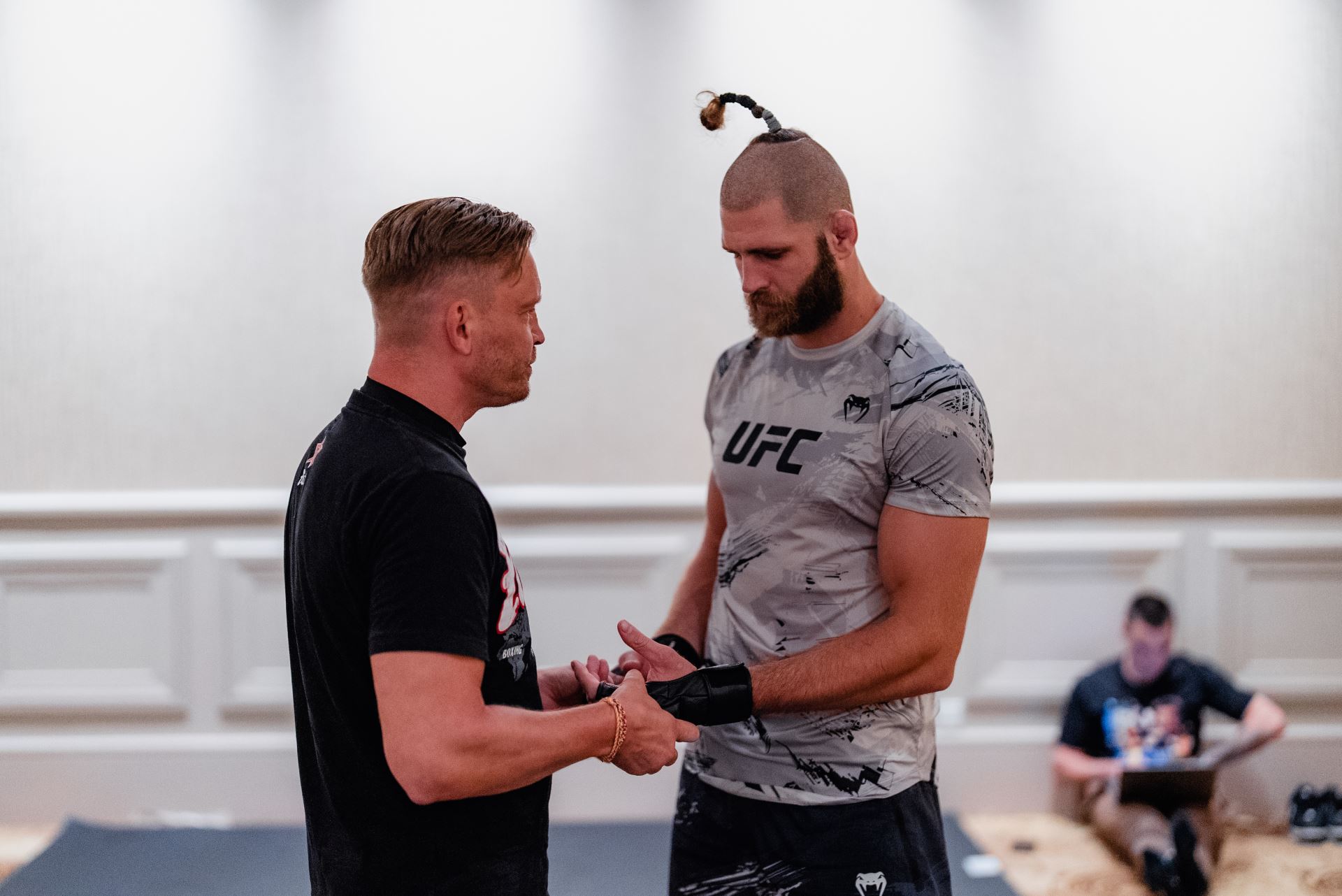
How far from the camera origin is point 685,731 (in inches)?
60.9

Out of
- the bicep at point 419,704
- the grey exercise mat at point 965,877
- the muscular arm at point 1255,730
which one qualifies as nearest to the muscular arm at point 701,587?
the bicep at point 419,704

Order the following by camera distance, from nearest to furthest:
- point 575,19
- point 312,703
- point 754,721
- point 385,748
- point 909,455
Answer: point 385,748
point 312,703
point 909,455
point 754,721
point 575,19

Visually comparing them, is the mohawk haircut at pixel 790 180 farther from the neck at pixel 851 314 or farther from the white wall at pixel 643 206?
the white wall at pixel 643 206

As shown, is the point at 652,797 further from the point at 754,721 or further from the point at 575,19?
the point at 575,19

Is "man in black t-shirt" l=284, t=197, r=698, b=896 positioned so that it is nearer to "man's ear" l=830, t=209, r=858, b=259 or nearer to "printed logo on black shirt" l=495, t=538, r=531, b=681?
"printed logo on black shirt" l=495, t=538, r=531, b=681

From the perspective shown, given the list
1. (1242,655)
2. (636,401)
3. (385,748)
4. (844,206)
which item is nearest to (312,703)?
(385,748)

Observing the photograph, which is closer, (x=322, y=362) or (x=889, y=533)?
(x=889, y=533)

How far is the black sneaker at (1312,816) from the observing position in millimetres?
3395

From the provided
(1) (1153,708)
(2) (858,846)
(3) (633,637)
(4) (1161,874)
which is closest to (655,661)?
(3) (633,637)

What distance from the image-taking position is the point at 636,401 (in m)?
3.57

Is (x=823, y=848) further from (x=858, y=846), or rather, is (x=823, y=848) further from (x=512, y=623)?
(x=512, y=623)

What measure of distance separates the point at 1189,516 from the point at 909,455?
2370 mm

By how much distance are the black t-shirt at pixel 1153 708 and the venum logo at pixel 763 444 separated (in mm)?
2068

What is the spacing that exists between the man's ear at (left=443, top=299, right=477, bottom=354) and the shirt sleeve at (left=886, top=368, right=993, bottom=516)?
0.63 meters
